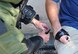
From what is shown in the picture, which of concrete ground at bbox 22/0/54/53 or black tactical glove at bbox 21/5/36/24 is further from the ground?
black tactical glove at bbox 21/5/36/24

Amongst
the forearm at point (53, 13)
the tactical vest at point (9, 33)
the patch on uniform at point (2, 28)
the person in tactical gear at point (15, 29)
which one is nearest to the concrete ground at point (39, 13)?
the forearm at point (53, 13)

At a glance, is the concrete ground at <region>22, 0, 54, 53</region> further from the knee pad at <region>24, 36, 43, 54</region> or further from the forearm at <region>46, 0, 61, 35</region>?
the knee pad at <region>24, 36, 43, 54</region>

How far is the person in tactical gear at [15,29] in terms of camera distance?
2.12 metres

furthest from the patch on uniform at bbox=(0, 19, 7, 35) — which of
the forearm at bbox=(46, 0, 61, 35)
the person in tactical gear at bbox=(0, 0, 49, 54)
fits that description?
the forearm at bbox=(46, 0, 61, 35)

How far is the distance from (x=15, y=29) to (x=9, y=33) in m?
0.11

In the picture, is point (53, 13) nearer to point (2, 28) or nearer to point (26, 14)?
point (26, 14)

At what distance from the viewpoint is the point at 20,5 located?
240 cm

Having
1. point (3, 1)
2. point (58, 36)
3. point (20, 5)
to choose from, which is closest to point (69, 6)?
point (58, 36)

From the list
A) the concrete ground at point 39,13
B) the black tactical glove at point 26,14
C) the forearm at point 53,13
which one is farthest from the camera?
the concrete ground at point 39,13

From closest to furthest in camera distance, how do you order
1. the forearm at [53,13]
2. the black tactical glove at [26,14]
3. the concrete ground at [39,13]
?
the black tactical glove at [26,14] < the forearm at [53,13] < the concrete ground at [39,13]

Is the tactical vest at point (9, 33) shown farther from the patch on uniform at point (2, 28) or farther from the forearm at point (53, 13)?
the forearm at point (53, 13)

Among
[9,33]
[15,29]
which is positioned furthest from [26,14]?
[9,33]

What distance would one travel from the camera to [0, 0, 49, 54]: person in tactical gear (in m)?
2.12

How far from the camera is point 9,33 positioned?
216 cm
